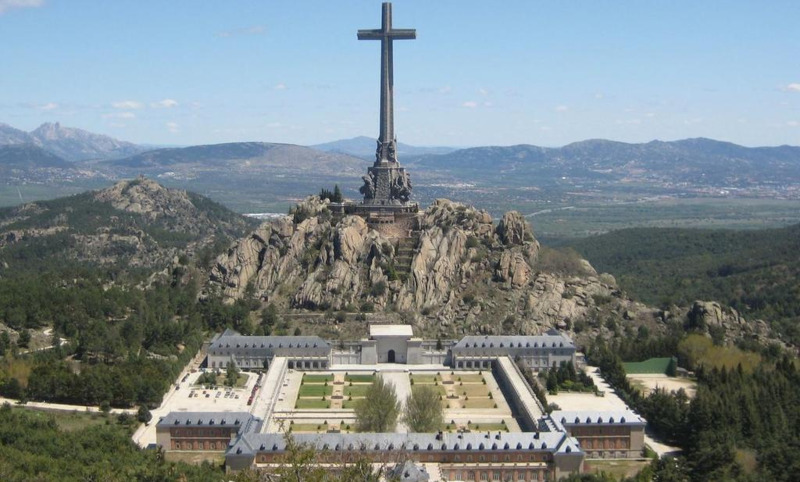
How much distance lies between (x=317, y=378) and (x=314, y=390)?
4215mm

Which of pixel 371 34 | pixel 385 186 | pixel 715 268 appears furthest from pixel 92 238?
pixel 715 268

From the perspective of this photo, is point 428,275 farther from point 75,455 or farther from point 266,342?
point 75,455

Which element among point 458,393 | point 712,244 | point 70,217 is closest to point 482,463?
point 458,393

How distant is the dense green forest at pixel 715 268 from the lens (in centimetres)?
12505

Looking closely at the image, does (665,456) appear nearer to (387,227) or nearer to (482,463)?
(482,463)

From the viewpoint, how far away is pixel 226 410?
81.9 m

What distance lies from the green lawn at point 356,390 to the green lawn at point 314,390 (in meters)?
1.45

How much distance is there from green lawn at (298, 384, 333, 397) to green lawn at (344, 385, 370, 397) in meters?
1.45

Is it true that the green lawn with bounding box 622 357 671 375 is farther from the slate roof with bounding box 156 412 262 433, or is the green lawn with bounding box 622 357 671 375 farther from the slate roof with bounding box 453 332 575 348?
the slate roof with bounding box 156 412 262 433

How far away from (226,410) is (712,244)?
12048 cm

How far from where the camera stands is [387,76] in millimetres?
120312

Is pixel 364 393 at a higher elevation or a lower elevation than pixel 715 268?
lower

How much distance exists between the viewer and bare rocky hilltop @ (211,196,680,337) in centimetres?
10738

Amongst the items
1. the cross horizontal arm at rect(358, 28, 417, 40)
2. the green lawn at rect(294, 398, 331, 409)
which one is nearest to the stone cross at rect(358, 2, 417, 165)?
the cross horizontal arm at rect(358, 28, 417, 40)
